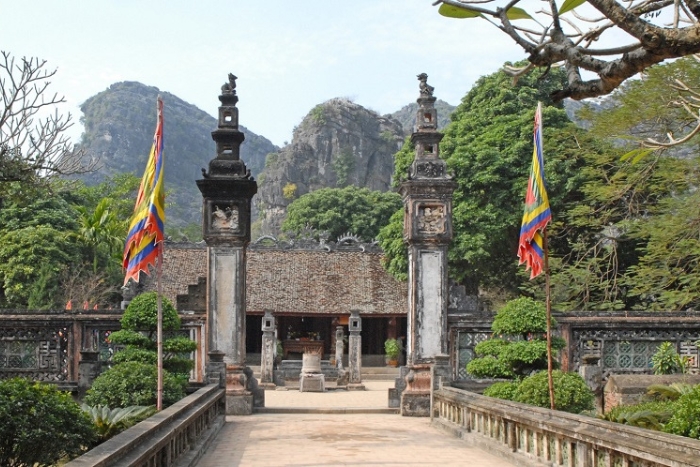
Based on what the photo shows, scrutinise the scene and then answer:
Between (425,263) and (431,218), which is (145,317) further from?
(431,218)

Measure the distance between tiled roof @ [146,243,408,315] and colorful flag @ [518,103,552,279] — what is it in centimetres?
2520

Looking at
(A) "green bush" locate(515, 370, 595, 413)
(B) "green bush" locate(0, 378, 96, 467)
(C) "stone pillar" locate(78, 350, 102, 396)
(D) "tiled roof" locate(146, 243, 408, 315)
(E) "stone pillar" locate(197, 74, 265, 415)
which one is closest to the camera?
(B) "green bush" locate(0, 378, 96, 467)

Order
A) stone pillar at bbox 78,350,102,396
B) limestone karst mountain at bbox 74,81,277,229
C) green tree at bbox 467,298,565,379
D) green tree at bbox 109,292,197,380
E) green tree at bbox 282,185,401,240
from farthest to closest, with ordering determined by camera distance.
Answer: limestone karst mountain at bbox 74,81,277,229, green tree at bbox 282,185,401,240, stone pillar at bbox 78,350,102,396, green tree at bbox 109,292,197,380, green tree at bbox 467,298,565,379

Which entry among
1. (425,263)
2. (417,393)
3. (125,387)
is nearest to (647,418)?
(125,387)

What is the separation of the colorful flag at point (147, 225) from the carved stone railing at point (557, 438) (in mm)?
4553

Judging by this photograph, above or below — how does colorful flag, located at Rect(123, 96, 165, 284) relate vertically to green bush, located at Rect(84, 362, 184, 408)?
above

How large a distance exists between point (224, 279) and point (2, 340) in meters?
4.01

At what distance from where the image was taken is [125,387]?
10.7 meters

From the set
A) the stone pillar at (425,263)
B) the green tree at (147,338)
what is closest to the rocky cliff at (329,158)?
the stone pillar at (425,263)

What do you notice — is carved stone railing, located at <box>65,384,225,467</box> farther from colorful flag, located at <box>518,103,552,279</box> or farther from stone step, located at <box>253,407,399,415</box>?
colorful flag, located at <box>518,103,552,279</box>

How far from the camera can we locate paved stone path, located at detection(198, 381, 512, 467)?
928 cm

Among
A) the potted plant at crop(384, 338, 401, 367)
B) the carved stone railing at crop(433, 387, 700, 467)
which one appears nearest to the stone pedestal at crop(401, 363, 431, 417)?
the carved stone railing at crop(433, 387, 700, 467)

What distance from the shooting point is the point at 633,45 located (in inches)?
196

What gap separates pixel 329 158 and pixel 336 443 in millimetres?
73498
